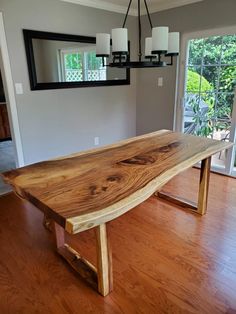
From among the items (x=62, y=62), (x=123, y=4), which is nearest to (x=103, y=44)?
(x=62, y=62)

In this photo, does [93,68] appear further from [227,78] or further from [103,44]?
[227,78]

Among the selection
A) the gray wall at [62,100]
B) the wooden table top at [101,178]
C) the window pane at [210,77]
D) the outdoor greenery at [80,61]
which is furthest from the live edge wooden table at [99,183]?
the outdoor greenery at [80,61]

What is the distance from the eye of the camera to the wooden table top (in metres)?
1.21

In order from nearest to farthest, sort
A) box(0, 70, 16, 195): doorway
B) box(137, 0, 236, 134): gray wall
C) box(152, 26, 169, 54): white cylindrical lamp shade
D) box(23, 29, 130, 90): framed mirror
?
box(152, 26, 169, 54): white cylindrical lamp shade < box(23, 29, 130, 90): framed mirror < box(137, 0, 236, 134): gray wall < box(0, 70, 16, 195): doorway

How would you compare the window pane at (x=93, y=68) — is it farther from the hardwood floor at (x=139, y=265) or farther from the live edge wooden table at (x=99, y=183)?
the hardwood floor at (x=139, y=265)

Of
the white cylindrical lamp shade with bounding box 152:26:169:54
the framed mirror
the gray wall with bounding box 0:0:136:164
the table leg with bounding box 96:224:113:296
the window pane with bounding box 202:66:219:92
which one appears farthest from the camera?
the window pane with bounding box 202:66:219:92

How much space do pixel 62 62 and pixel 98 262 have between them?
270 centimetres

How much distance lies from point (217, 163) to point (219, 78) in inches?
47.7

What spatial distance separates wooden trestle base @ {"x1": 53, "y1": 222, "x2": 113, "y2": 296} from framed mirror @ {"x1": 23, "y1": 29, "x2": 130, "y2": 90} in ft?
6.71

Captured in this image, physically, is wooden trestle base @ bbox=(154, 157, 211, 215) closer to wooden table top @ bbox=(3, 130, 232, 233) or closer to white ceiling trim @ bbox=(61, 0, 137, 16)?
wooden table top @ bbox=(3, 130, 232, 233)

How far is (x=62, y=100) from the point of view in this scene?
3.42m

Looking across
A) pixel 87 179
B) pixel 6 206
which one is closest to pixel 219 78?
pixel 87 179

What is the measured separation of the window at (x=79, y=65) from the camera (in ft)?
10.9

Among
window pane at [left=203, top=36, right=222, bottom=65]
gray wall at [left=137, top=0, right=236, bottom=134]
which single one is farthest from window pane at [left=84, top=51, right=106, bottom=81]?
window pane at [left=203, top=36, right=222, bottom=65]
